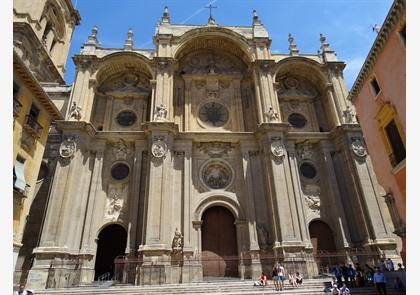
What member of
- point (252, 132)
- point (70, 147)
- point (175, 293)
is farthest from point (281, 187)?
point (70, 147)

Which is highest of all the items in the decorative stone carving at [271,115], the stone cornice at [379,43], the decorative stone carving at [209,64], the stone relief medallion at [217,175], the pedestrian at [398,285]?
the decorative stone carving at [209,64]

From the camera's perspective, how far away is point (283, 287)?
13617 mm

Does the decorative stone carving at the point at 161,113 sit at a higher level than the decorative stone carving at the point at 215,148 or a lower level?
higher

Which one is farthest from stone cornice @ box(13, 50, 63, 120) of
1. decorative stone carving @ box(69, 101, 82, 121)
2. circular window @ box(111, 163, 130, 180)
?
circular window @ box(111, 163, 130, 180)

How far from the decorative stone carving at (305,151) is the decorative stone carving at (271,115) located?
344cm

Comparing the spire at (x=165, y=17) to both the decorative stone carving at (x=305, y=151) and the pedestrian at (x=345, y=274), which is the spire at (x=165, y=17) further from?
the pedestrian at (x=345, y=274)

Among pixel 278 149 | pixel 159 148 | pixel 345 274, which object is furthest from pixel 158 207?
pixel 345 274

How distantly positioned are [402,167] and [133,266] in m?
15.5

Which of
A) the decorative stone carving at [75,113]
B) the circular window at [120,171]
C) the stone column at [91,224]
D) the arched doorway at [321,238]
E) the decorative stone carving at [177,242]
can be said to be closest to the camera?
the decorative stone carving at [177,242]

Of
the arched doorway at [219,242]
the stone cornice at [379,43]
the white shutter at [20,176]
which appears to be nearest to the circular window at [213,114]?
the arched doorway at [219,242]

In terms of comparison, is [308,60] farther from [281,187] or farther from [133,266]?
[133,266]

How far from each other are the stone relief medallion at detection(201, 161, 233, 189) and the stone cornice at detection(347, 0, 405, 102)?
1011cm

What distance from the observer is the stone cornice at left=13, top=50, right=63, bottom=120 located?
12547mm

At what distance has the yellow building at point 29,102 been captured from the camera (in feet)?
41.9
